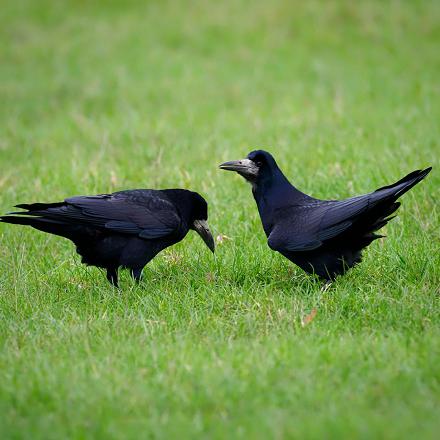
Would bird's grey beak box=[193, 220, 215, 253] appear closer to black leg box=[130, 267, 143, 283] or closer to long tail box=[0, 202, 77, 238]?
black leg box=[130, 267, 143, 283]

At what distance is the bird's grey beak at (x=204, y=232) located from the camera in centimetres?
614

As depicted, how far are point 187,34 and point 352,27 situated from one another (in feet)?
11.2

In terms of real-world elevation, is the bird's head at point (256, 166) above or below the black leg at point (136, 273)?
above

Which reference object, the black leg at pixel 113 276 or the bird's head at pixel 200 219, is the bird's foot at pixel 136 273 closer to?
the black leg at pixel 113 276

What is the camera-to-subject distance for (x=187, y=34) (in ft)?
51.0

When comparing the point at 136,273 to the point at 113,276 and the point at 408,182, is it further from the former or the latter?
the point at 408,182

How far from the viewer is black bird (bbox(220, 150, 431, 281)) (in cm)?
509

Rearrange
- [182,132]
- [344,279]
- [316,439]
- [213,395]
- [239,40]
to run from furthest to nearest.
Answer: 1. [239,40]
2. [182,132]
3. [344,279]
4. [213,395]
5. [316,439]

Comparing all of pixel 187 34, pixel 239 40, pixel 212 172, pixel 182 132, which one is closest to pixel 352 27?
pixel 239 40

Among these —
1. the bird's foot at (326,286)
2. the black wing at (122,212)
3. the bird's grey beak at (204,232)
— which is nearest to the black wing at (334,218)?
the bird's foot at (326,286)

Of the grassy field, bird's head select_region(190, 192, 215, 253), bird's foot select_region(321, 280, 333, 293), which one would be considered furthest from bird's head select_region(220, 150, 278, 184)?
bird's foot select_region(321, 280, 333, 293)

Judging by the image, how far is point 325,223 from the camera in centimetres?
529

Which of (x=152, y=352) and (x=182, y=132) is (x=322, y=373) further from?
(x=182, y=132)

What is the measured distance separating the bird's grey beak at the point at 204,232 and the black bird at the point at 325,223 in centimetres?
54
